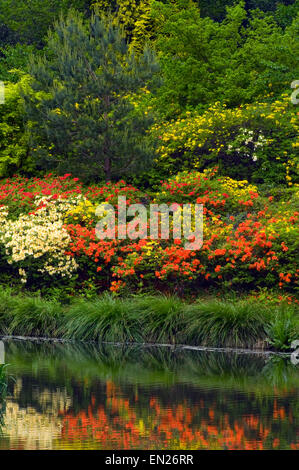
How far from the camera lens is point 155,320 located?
54.8ft

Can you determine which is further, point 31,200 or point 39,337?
point 31,200

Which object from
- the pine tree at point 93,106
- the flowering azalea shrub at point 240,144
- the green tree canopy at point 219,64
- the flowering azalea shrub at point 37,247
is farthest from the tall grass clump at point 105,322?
the green tree canopy at point 219,64

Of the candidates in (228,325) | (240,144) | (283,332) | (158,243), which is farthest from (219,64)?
(283,332)

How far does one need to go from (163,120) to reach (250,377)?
13.7 metres

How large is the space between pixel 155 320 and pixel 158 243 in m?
2.60

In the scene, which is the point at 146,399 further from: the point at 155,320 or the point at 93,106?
the point at 93,106

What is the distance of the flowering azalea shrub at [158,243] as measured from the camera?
17828mm

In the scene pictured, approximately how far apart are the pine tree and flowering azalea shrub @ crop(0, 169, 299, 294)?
85cm

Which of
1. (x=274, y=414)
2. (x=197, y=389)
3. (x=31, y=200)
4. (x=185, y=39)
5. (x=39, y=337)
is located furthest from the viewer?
(x=185, y=39)

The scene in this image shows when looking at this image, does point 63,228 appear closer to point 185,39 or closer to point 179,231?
point 179,231

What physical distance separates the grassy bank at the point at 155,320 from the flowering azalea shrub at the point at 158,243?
0.76m

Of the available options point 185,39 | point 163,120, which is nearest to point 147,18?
point 185,39

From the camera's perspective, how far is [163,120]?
25.7 metres

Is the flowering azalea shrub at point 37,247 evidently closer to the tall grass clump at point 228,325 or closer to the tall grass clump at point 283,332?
the tall grass clump at point 228,325
